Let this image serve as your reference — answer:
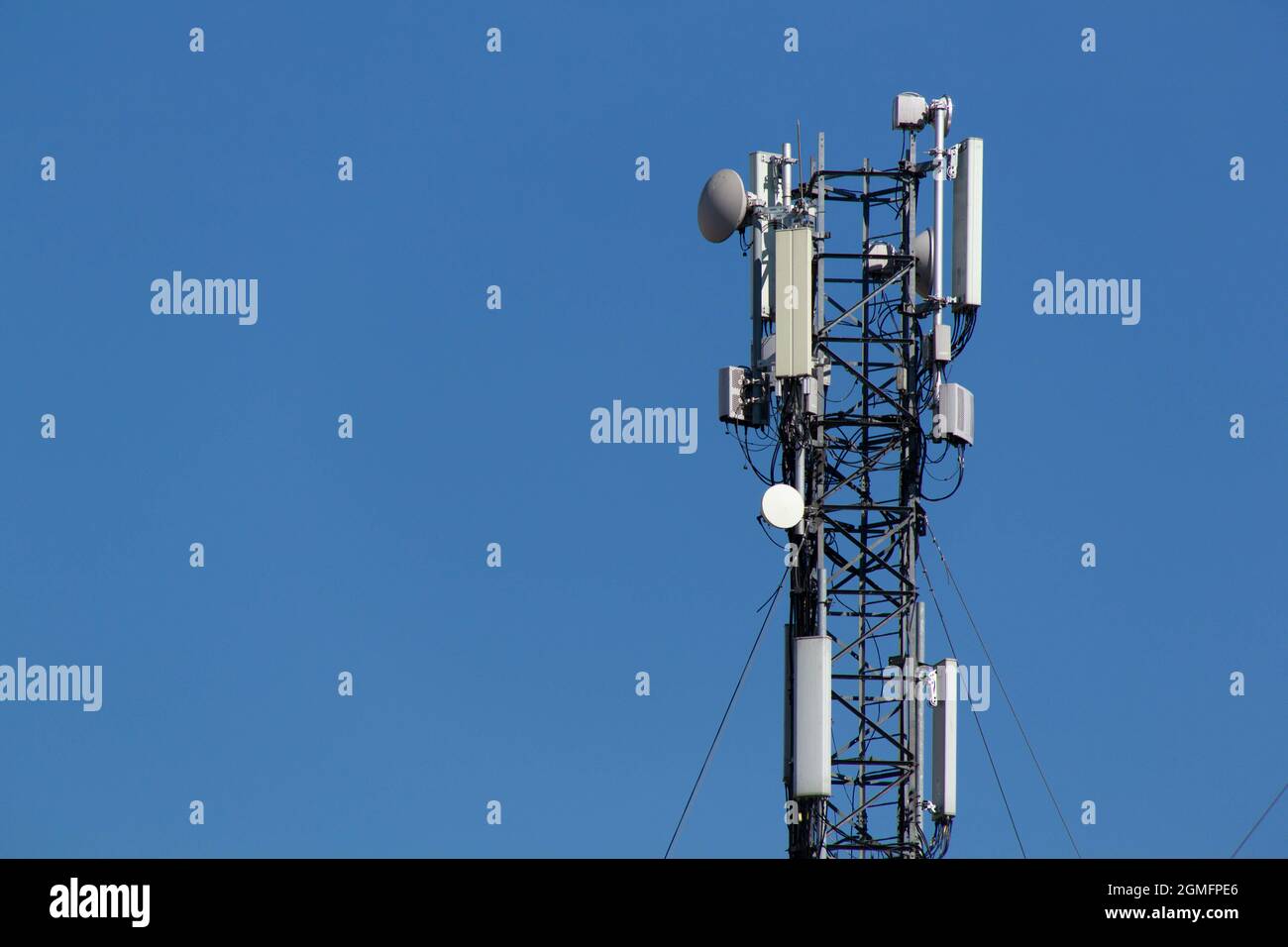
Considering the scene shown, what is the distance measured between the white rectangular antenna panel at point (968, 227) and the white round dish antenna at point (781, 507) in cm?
426

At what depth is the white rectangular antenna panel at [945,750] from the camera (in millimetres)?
44031

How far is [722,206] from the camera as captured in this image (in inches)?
1791

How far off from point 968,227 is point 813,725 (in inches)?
330

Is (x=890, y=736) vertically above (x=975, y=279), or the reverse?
(x=975, y=279)

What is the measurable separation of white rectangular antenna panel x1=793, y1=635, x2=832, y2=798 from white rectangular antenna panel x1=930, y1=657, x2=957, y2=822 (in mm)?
2071

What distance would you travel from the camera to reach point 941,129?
4559 cm
